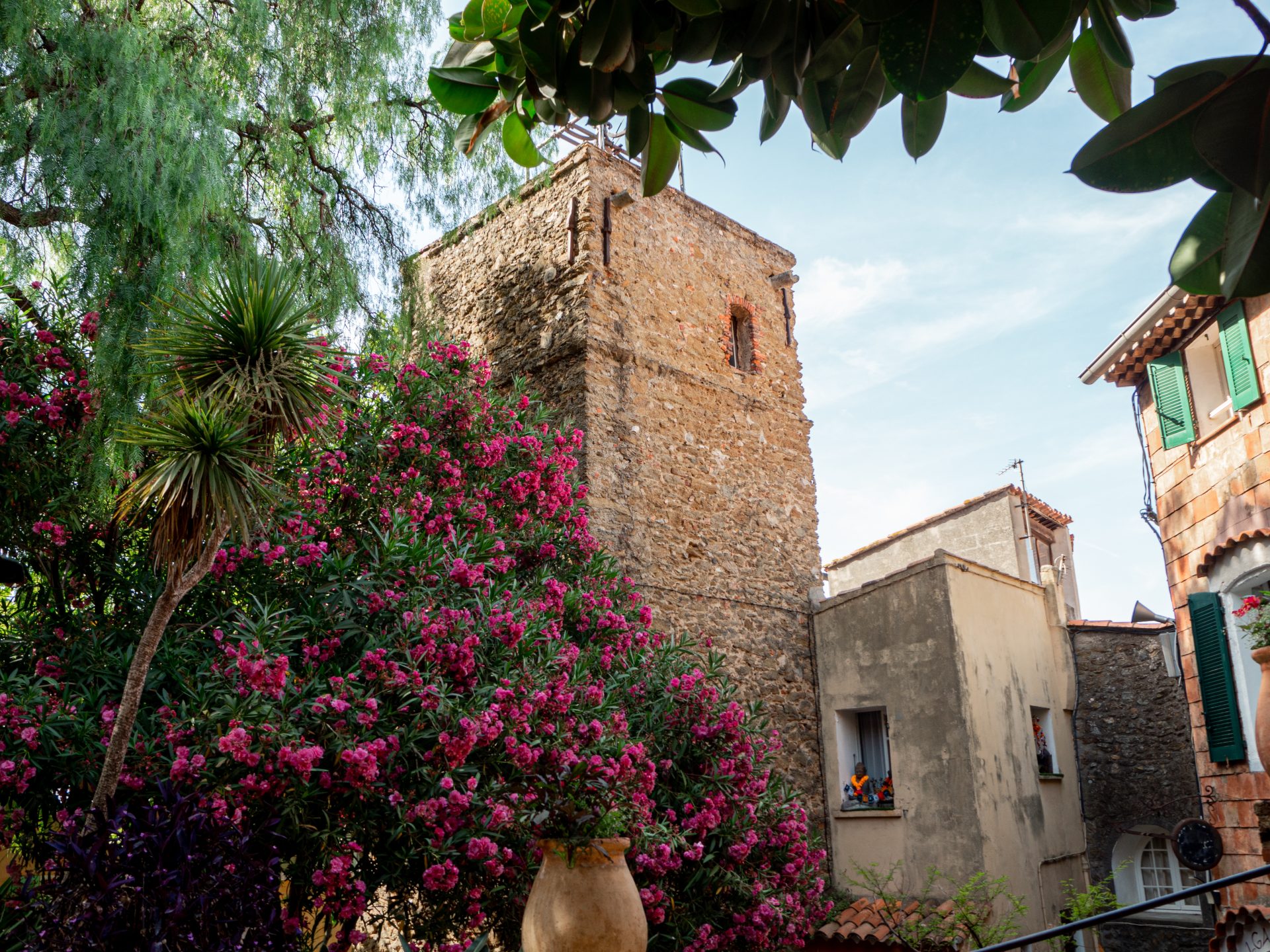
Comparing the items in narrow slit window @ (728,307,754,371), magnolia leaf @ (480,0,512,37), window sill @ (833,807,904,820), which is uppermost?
narrow slit window @ (728,307,754,371)

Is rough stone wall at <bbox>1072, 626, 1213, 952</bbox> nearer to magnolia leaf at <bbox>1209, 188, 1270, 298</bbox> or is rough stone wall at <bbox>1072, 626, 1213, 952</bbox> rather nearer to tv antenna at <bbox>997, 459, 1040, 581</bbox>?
tv antenna at <bbox>997, 459, 1040, 581</bbox>

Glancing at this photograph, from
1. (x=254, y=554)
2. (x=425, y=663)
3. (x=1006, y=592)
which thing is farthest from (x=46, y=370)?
(x=1006, y=592)

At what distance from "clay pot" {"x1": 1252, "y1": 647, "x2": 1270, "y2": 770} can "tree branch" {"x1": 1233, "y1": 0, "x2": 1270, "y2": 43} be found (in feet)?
22.5

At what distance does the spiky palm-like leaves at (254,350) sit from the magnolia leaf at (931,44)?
4.33 m

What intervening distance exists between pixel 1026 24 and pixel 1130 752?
12306 millimetres

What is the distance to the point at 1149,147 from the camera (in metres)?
1.19

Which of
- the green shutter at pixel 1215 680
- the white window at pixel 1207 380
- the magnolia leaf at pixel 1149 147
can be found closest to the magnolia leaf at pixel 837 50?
the magnolia leaf at pixel 1149 147

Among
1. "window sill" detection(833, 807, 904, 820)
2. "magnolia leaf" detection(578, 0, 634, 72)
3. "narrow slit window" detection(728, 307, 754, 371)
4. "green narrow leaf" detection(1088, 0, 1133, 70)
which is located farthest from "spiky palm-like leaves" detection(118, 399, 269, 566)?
"narrow slit window" detection(728, 307, 754, 371)

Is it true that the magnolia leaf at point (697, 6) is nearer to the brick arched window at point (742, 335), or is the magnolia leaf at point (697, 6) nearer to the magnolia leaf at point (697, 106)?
the magnolia leaf at point (697, 106)

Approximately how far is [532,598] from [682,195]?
6889 mm

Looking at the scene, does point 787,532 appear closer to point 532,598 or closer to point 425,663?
point 532,598

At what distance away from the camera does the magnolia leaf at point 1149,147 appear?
3.82 ft

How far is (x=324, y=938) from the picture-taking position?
17.0ft

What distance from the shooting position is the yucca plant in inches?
189
